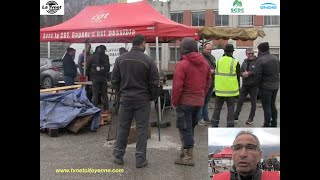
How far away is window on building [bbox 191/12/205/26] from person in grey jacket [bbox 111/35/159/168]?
239 cm

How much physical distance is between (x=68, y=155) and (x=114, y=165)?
0.61 meters

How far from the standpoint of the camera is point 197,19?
670 cm

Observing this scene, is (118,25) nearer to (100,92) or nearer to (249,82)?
(100,92)

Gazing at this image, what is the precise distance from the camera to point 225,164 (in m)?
3.40

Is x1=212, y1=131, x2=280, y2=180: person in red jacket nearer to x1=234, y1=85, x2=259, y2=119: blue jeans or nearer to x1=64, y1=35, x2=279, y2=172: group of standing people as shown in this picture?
x1=64, y1=35, x2=279, y2=172: group of standing people

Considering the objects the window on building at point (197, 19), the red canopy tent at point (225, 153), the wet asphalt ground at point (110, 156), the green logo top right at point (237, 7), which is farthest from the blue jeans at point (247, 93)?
the red canopy tent at point (225, 153)

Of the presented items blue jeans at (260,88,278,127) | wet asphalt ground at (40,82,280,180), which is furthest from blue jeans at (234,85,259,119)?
blue jeans at (260,88,278,127)

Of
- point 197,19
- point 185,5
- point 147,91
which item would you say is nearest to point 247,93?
point 197,19

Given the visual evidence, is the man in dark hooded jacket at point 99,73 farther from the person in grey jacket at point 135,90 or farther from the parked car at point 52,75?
the person in grey jacket at point 135,90

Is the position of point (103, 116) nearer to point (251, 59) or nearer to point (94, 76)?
point (94, 76)

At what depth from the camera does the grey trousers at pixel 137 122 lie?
4.41m

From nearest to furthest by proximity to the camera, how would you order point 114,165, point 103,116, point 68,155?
point 114,165 < point 68,155 < point 103,116

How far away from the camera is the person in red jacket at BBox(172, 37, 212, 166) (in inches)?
169
